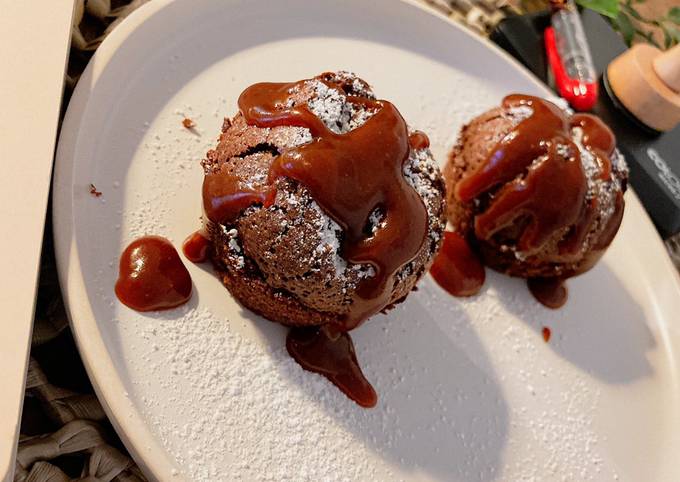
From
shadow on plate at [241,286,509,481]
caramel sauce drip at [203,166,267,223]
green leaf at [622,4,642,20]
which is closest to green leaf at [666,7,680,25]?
green leaf at [622,4,642,20]

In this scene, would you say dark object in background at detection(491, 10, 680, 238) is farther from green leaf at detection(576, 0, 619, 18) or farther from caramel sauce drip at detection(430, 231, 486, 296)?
caramel sauce drip at detection(430, 231, 486, 296)

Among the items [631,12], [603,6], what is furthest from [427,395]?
[631,12]

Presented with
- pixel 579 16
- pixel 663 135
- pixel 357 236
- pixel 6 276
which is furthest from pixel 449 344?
pixel 579 16

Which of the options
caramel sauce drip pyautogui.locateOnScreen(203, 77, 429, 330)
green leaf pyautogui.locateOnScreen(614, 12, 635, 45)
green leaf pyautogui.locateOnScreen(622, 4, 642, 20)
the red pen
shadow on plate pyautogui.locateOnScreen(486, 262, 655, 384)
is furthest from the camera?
green leaf pyautogui.locateOnScreen(622, 4, 642, 20)

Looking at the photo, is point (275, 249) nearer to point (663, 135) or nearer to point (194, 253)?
point (194, 253)

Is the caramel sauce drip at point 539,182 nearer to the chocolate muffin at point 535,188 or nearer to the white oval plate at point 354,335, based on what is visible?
the chocolate muffin at point 535,188

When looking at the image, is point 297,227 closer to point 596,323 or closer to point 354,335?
point 354,335
